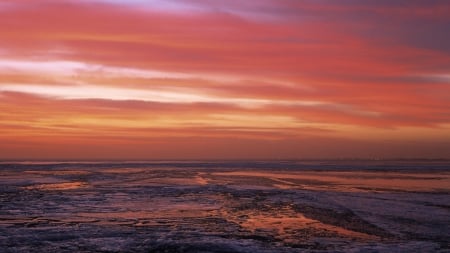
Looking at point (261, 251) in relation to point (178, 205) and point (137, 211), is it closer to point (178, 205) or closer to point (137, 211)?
point (137, 211)

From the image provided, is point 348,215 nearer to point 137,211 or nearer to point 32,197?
point 137,211

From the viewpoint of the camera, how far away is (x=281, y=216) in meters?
14.2

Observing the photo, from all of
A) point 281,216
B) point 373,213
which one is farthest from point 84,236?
point 373,213

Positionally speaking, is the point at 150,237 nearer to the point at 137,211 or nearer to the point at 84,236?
the point at 84,236

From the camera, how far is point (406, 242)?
33.1 feet

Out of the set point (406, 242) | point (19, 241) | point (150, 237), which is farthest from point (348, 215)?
point (19, 241)

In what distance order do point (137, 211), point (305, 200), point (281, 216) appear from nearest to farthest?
point (281, 216), point (137, 211), point (305, 200)

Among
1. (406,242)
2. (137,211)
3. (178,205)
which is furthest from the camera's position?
(178,205)

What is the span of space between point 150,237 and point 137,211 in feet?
15.5

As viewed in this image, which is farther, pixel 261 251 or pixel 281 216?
pixel 281 216

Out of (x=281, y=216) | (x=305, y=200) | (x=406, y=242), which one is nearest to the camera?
(x=406, y=242)

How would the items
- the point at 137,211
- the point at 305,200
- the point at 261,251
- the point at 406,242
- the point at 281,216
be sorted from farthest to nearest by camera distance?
the point at 305,200 → the point at 137,211 → the point at 281,216 → the point at 406,242 → the point at 261,251

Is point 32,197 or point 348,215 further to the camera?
point 32,197

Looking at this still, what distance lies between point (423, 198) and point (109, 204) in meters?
12.1
